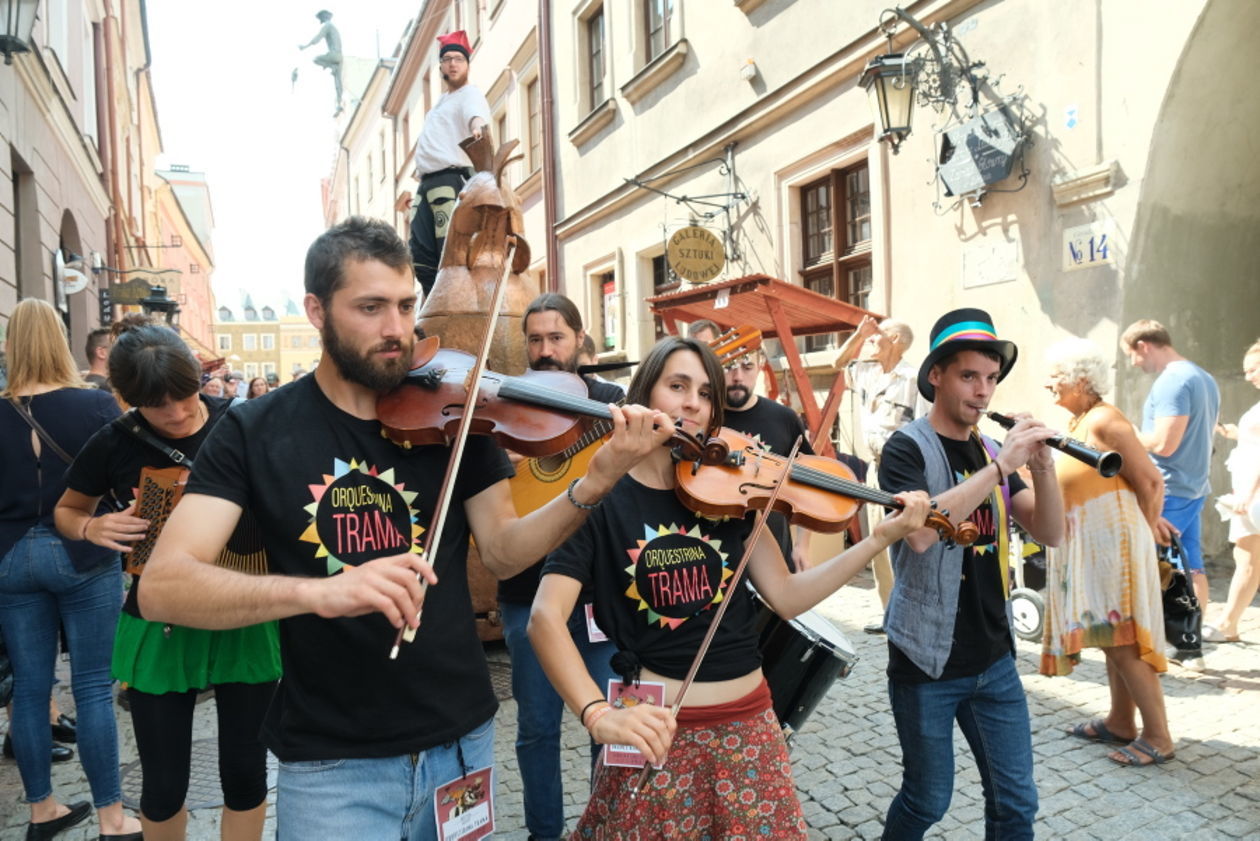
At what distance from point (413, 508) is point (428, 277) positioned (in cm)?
389

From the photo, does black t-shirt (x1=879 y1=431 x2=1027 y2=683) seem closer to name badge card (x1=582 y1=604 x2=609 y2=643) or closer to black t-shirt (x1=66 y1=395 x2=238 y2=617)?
name badge card (x1=582 y1=604 x2=609 y2=643)

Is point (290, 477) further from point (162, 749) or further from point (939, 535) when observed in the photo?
point (939, 535)

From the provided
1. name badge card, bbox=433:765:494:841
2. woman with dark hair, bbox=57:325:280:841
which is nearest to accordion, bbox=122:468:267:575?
woman with dark hair, bbox=57:325:280:841

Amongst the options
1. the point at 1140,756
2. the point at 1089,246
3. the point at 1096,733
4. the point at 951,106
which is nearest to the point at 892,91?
the point at 951,106

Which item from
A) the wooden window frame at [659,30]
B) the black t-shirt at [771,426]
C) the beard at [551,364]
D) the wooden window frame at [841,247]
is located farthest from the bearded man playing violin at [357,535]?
the wooden window frame at [659,30]

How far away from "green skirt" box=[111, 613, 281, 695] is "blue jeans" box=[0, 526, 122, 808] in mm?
752

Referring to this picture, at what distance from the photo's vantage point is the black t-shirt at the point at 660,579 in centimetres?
203

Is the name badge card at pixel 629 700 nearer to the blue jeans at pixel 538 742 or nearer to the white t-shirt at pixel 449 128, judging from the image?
the blue jeans at pixel 538 742

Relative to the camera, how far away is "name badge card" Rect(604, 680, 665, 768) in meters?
1.82

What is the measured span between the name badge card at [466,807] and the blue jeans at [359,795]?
0.03 m

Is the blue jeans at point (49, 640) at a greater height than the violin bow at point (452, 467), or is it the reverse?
the violin bow at point (452, 467)

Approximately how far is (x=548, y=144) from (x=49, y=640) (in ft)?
40.9

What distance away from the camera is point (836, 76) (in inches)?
311

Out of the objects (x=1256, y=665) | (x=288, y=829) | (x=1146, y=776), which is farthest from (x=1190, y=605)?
(x=288, y=829)
